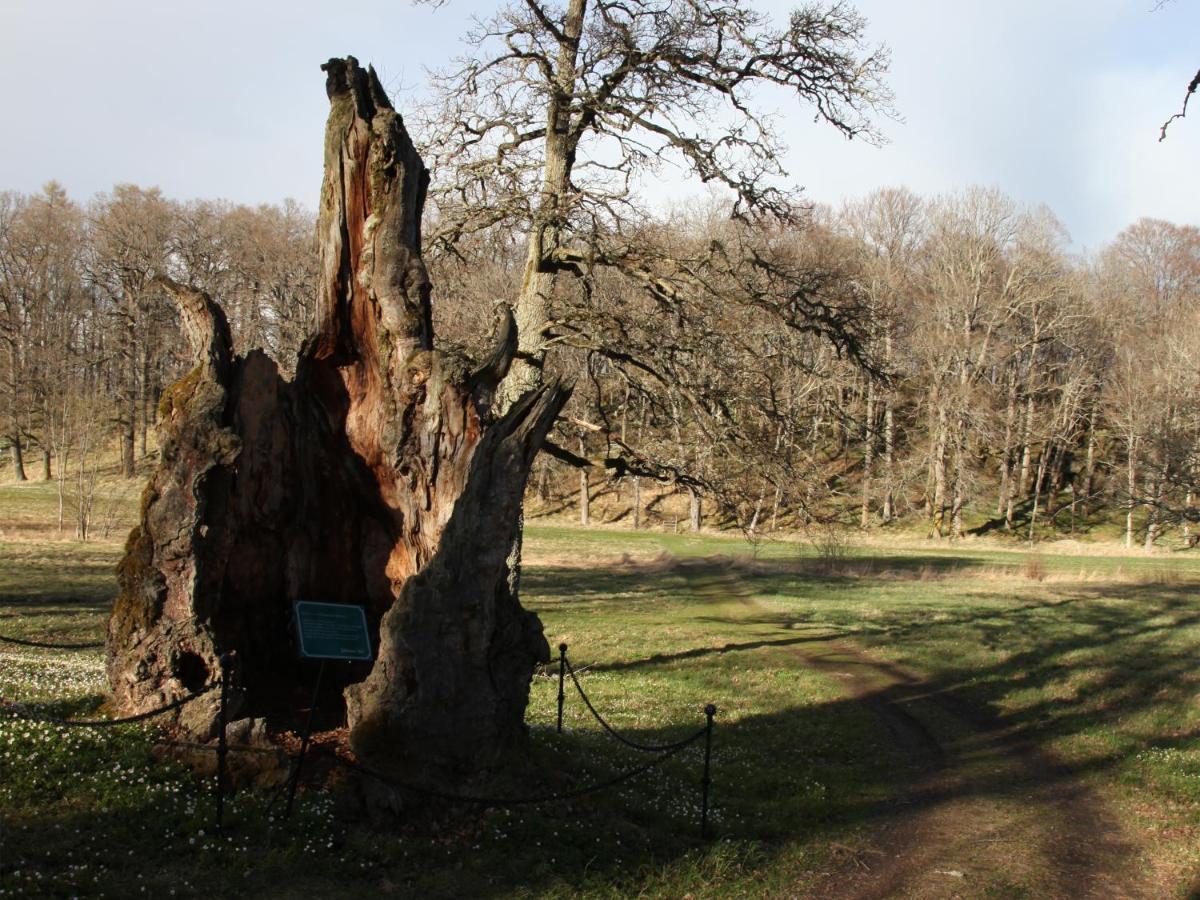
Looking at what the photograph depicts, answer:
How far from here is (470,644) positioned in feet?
28.1

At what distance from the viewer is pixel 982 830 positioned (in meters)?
9.80

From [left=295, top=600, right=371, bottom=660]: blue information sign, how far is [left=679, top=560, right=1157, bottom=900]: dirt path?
14.8 ft

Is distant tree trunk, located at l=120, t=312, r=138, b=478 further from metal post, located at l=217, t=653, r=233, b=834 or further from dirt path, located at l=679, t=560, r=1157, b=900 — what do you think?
metal post, located at l=217, t=653, r=233, b=834

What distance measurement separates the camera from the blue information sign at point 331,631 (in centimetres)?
840

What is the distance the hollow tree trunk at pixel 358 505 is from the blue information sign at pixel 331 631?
0.22 metres

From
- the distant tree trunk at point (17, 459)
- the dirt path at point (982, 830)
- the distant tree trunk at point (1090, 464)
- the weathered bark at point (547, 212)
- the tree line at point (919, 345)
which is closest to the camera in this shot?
the dirt path at point (982, 830)

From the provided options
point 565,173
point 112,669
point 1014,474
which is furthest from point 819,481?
point 1014,474

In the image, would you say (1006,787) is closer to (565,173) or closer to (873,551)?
(565,173)

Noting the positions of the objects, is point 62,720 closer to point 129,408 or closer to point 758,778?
point 758,778

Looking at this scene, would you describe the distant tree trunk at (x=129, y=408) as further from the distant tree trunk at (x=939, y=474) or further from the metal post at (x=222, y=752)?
the metal post at (x=222, y=752)

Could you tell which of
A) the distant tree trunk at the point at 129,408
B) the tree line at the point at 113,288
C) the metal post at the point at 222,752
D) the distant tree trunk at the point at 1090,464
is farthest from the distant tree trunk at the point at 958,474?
the distant tree trunk at the point at 129,408

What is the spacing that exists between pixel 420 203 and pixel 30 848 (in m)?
6.79

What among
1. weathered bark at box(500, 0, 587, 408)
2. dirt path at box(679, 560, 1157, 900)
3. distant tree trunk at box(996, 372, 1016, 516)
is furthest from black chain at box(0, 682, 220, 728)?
distant tree trunk at box(996, 372, 1016, 516)

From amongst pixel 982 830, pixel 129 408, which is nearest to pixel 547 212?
pixel 982 830
